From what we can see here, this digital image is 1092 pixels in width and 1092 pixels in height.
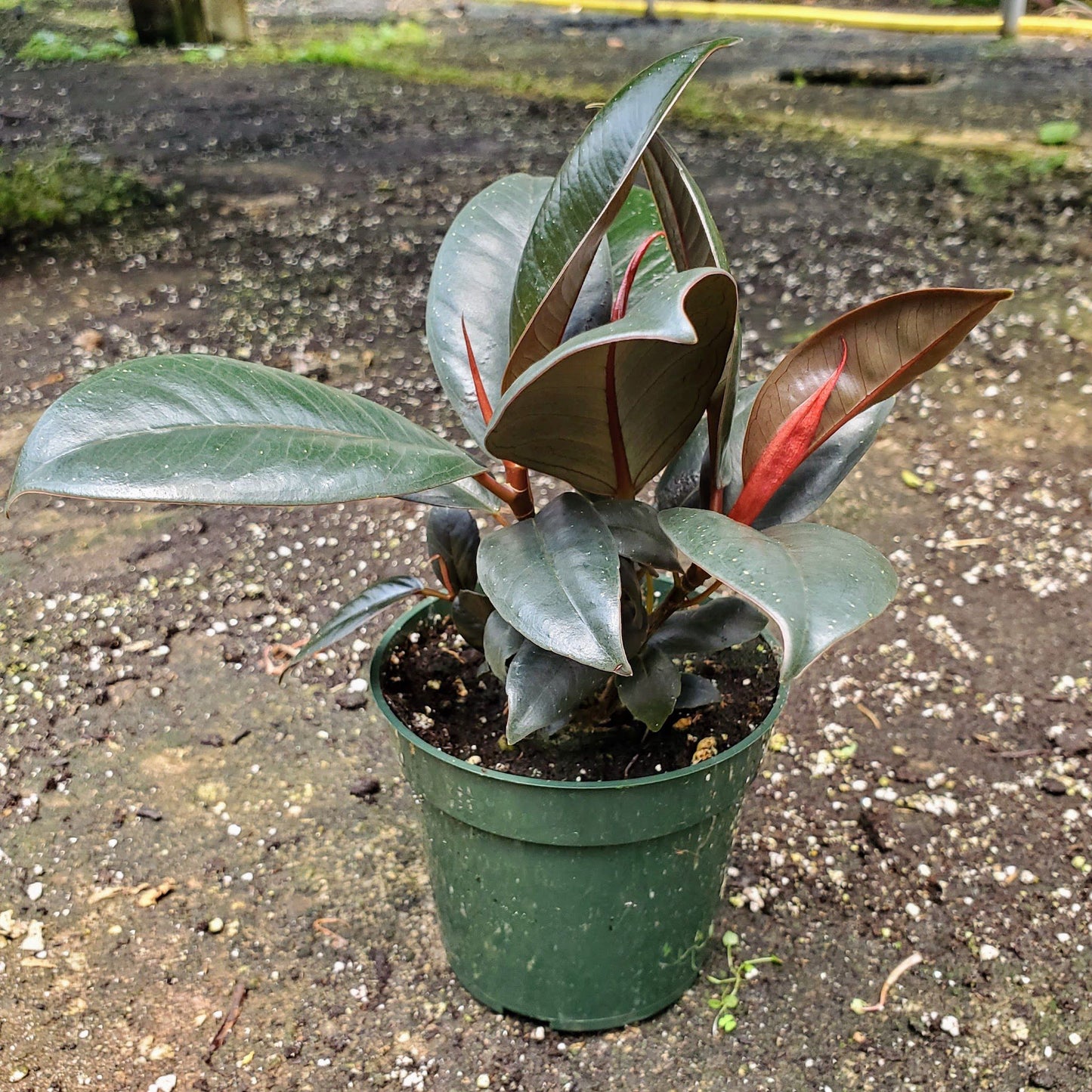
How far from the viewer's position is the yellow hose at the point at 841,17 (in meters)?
6.76

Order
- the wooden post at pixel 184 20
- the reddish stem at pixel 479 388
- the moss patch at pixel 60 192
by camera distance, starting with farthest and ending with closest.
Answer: the wooden post at pixel 184 20
the moss patch at pixel 60 192
the reddish stem at pixel 479 388

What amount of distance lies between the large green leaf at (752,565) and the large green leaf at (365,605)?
1.30 feet

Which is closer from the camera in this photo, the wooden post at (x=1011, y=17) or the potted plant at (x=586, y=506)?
the potted plant at (x=586, y=506)

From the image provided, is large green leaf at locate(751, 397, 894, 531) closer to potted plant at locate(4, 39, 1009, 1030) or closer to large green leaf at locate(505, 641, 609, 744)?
potted plant at locate(4, 39, 1009, 1030)

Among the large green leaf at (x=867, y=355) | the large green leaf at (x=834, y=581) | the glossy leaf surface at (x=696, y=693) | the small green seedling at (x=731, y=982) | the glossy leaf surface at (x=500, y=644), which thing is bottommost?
the small green seedling at (x=731, y=982)

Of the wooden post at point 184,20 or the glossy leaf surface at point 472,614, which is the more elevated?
the wooden post at point 184,20

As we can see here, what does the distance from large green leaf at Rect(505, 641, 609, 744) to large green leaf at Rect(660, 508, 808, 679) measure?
0.20 meters

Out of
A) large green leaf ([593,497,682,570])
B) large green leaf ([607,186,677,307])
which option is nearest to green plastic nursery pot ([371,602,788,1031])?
large green leaf ([593,497,682,570])

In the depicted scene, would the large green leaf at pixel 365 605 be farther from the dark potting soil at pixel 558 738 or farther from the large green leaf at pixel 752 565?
the large green leaf at pixel 752 565

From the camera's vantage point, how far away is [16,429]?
8.11ft

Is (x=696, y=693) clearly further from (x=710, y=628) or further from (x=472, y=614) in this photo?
(x=472, y=614)

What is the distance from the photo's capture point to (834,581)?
30.3 inches

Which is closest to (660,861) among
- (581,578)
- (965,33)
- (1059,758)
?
(581,578)

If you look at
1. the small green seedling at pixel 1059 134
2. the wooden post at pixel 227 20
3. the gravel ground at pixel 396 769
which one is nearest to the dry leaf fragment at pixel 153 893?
the gravel ground at pixel 396 769
